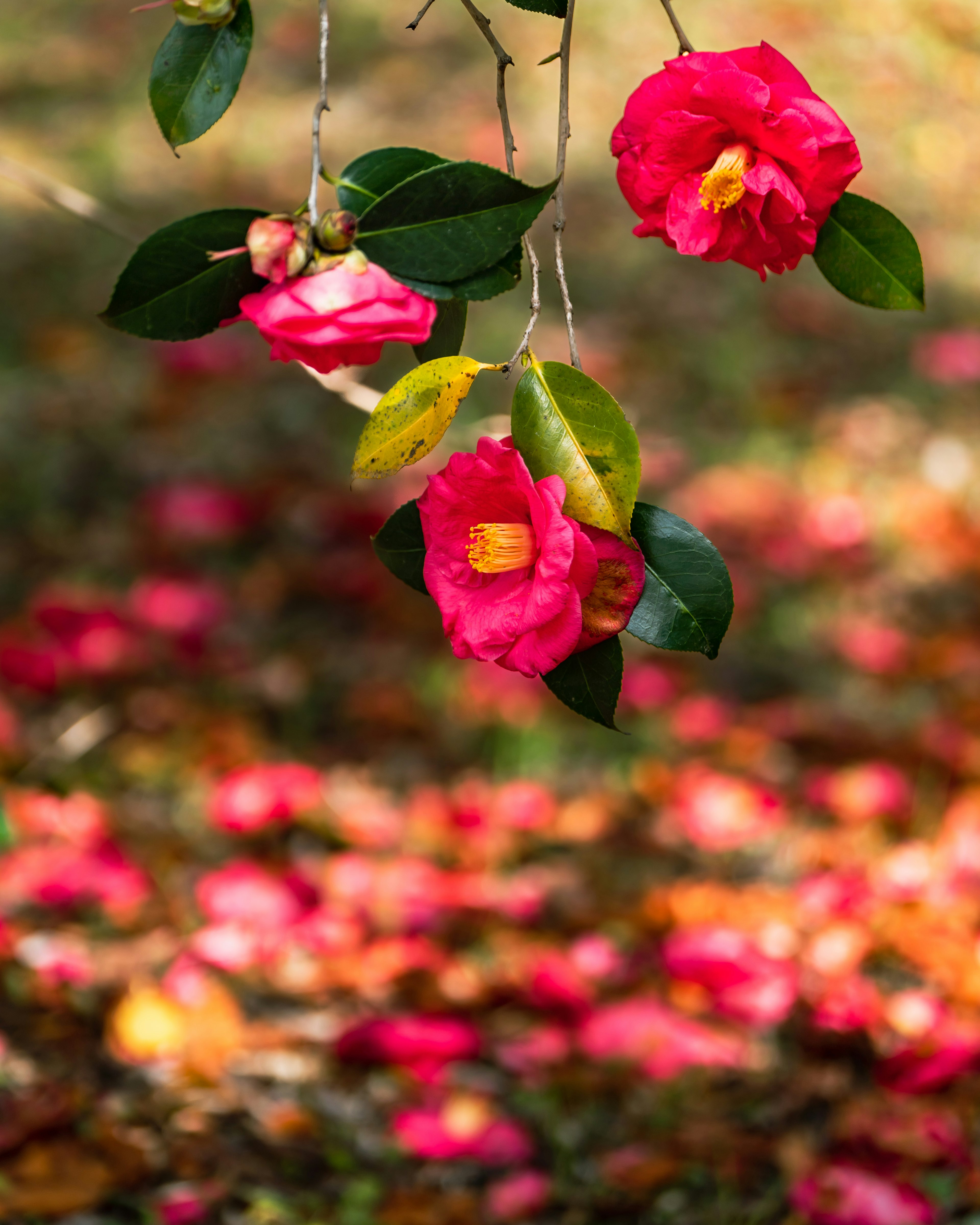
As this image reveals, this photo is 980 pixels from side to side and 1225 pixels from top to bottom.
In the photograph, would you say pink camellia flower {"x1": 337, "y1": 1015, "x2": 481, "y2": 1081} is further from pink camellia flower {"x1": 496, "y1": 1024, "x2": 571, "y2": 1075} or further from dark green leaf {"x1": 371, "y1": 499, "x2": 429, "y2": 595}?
dark green leaf {"x1": 371, "y1": 499, "x2": 429, "y2": 595}

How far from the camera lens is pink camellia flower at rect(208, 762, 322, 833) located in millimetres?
1495

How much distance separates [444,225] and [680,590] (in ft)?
0.58

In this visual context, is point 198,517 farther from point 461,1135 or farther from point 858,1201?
point 858,1201

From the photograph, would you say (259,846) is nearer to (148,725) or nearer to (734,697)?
(148,725)

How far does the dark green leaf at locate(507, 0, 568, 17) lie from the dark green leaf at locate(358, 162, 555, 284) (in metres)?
0.09

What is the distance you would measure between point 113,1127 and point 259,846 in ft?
1.56

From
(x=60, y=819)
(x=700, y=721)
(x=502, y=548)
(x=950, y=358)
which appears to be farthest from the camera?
(x=950, y=358)

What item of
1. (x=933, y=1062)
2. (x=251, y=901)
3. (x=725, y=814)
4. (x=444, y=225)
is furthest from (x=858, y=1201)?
(x=444, y=225)

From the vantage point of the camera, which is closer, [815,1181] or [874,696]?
[815,1181]

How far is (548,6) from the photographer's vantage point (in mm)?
515

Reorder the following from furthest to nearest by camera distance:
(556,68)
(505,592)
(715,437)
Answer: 1. (556,68)
2. (715,437)
3. (505,592)

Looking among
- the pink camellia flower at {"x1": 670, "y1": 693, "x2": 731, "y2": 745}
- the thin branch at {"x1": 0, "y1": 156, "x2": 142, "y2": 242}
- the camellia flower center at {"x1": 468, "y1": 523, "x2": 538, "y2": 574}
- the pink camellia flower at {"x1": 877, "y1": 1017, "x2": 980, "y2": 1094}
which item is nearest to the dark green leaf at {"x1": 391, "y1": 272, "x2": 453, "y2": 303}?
the camellia flower center at {"x1": 468, "y1": 523, "x2": 538, "y2": 574}

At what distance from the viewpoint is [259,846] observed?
1.54 metres

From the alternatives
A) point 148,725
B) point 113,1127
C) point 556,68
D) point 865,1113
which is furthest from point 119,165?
point 865,1113
